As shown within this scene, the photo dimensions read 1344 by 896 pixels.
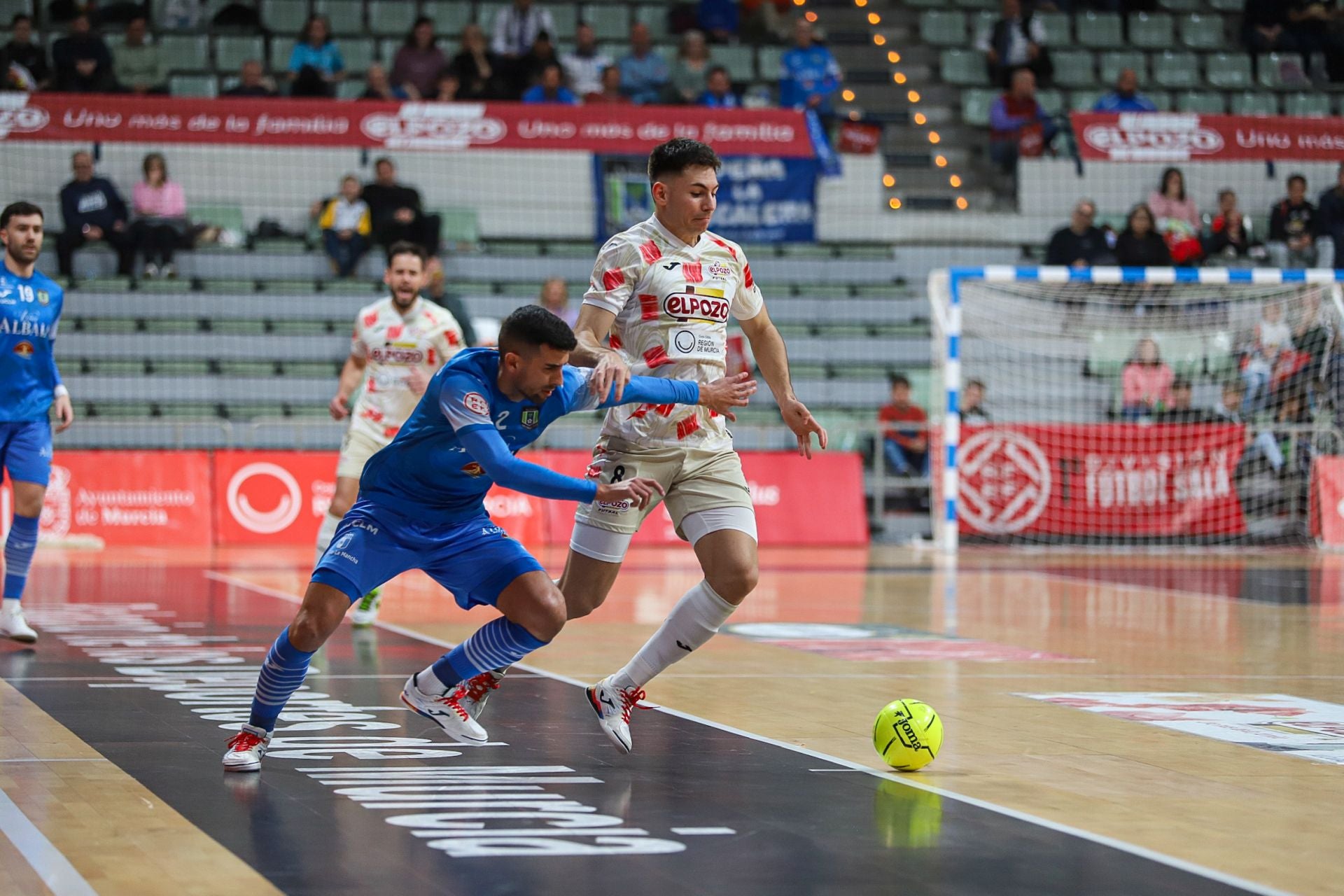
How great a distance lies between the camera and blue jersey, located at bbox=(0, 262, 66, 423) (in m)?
10.0

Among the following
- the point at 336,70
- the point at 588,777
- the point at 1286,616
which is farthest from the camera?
the point at 336,70

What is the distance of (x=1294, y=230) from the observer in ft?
73.2

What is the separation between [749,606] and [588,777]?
6.78 m

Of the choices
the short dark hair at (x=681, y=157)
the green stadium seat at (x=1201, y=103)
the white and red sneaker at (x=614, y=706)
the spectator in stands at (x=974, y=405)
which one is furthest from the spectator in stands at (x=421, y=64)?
the white and red sneaker at (x=614, y=706)

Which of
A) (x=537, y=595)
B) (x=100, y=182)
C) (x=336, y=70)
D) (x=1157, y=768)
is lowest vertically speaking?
(x=1157, y=768)

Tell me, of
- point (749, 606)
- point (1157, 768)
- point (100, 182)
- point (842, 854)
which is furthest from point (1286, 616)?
point (100, 182)

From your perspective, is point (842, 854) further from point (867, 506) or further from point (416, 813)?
point (867, 506)

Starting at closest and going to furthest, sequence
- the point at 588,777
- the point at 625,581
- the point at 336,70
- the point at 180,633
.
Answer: the point at 588,777 → the point at 180,633 → the point at 625,581 → the point at 336,70

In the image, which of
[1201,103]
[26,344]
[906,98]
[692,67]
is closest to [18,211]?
[26,344]

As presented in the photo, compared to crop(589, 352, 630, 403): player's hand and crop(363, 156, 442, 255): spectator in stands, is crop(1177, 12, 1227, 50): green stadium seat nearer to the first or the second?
crop(363, 156, 442, 255): spectator in stands

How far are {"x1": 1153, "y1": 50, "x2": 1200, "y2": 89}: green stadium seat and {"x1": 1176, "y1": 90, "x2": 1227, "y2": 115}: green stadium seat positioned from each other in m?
0.34

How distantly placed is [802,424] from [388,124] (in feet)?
48.3

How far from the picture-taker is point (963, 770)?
6141 mm

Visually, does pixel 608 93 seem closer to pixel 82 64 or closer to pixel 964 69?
pixel 964 69
